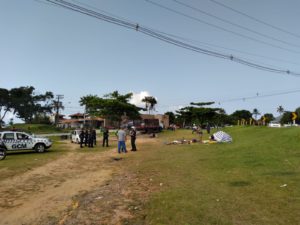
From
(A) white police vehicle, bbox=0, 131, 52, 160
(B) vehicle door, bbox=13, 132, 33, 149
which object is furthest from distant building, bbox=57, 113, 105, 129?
(B) vehicle door, bbox=13, 132, 33, 149

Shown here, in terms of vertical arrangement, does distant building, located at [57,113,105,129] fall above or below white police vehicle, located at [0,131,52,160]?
above

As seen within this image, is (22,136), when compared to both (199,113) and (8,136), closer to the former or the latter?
(8,136)

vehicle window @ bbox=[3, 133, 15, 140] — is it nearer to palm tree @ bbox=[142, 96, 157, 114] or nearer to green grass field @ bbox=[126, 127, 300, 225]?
green grass field @ bbox=[126, 127, 300, 225]

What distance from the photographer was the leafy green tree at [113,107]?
53.4 m

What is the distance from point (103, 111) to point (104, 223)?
47545 mm

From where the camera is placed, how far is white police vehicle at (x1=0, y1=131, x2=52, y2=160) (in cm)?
2323

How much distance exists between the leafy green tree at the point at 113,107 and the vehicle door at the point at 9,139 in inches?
1162

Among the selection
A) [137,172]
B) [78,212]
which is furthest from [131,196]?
[137,172]

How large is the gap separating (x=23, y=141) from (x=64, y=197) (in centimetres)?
1619

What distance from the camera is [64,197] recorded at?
31.3ft

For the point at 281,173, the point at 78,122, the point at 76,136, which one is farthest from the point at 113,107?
the point at 78,122

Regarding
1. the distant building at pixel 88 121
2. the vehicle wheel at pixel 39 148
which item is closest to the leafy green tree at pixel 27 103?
the distant building at pixel 88 121

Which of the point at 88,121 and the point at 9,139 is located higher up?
the point at 88,121

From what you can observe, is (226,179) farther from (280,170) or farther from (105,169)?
(105,169)
